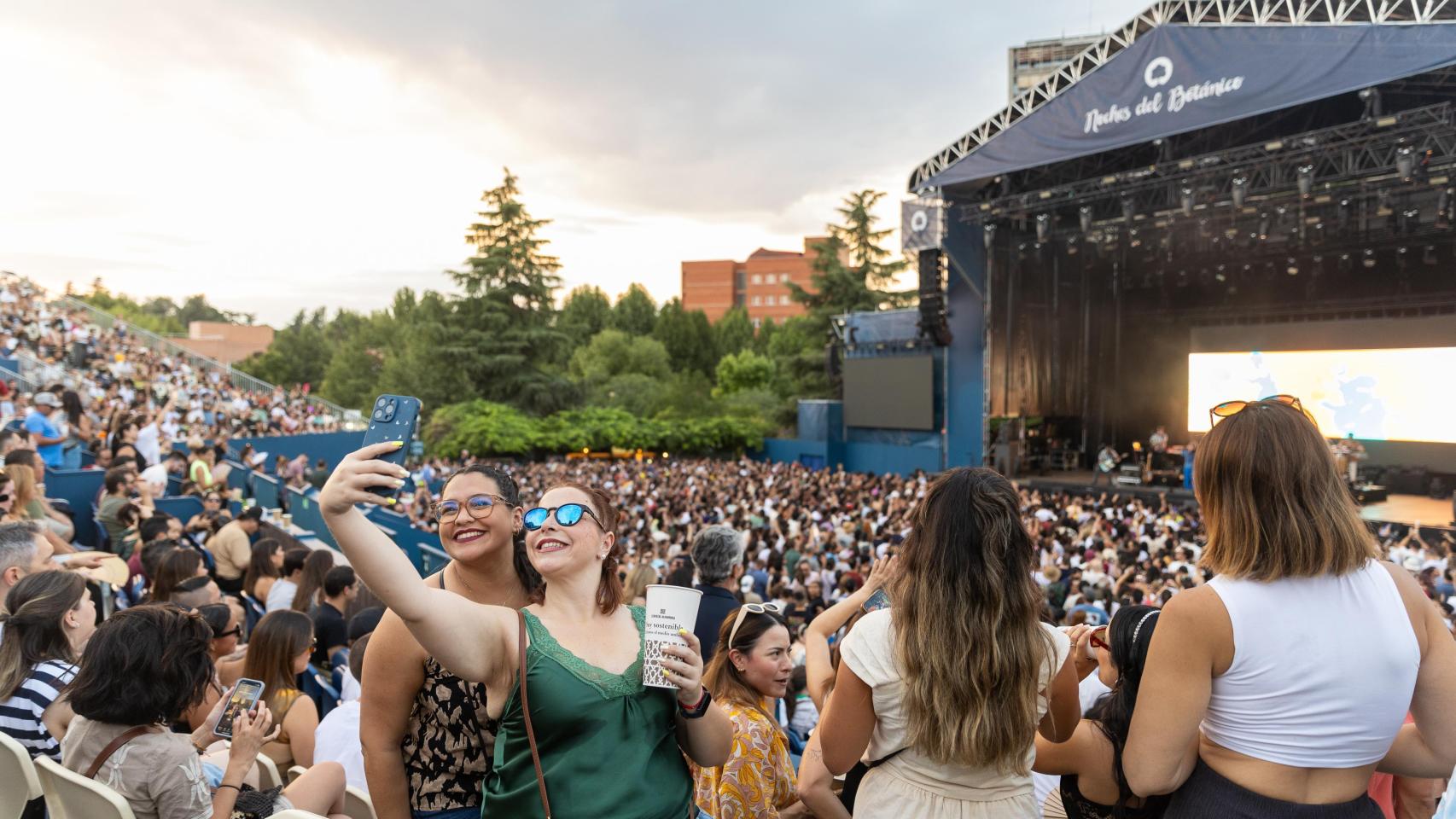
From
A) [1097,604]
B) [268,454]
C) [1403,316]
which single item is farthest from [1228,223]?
[268,454]

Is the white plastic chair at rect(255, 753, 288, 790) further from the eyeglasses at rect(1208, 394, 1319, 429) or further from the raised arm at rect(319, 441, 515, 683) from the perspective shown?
the eyeglasses at rect(1208, 394, 1319, 429)

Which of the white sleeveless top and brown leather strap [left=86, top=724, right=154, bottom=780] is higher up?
the white sleeveless top

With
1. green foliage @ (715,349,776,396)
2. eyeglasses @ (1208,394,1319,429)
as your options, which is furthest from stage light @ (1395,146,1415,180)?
green foliage @ (715,349,776,396)

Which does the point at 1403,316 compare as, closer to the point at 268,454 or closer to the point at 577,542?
the point at 577,542

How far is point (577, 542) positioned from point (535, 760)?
42 centimetres

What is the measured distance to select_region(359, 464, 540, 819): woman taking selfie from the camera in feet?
6.37

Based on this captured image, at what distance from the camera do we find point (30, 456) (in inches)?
233

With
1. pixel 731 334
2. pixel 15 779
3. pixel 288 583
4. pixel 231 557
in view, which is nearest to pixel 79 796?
pixel 15 779

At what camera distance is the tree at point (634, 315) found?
5525 centimetres

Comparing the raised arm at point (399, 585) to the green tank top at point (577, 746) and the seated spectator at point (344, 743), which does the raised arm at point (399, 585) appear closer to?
the green tank top at point (577, 746)

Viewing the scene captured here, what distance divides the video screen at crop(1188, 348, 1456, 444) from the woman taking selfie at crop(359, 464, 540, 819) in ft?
52.7

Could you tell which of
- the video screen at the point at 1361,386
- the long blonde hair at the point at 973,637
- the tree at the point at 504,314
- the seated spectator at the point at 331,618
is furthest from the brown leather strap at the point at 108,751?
the tree at the point at 504,314

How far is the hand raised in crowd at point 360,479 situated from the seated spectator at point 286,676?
201cm

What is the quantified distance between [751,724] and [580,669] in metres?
0.92
